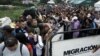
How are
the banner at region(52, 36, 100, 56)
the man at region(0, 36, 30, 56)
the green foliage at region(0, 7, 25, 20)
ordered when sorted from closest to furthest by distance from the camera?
1. the man at region(0, 36, 30, 56)
2. the banner at region(52, 36, 100, 56)
3. the green foliage at region(0, 7, 25, 20)

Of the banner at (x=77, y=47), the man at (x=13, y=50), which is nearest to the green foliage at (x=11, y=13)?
the banner at (x=77, y=47)

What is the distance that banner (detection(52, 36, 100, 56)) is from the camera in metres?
8.80

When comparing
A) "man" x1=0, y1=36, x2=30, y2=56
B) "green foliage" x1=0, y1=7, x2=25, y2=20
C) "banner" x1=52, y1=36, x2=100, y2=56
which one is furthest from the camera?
"green foliage" x1=0, y1=7, x2=25, y2=20

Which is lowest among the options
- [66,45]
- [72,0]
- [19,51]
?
[72,0]

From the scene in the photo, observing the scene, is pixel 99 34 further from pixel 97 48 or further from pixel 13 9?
pixel 13 9

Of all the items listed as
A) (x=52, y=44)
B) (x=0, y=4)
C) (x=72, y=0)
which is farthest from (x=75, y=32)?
(x=72, y=0)

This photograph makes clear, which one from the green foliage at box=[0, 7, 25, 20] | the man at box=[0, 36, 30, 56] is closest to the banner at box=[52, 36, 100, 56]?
the man at box=[0, 36, 30, 56]

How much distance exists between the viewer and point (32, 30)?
8422mm

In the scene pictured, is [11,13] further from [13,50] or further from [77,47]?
[13,50]

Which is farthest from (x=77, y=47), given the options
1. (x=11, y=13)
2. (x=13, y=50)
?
(x=11, y=13)

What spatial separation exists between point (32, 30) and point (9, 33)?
1.80 meters

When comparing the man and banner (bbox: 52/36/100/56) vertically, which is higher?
the man

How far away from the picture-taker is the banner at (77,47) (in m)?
8.80

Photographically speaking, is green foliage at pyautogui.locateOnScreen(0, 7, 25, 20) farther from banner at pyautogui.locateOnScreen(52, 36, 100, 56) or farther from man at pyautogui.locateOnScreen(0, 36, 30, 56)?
man at pyautogui.locateOnScreen(0, 36, 30, 56)
